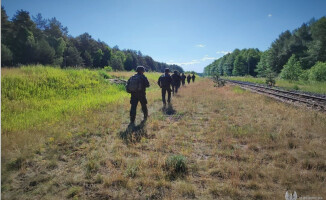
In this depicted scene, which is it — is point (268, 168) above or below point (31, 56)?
below

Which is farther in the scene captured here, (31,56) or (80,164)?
(31,56)

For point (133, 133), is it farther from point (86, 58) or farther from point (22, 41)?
point (86, 58)

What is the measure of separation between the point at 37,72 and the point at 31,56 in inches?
1371

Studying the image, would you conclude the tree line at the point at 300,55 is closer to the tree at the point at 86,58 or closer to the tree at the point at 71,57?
the tree at the point at 71,57

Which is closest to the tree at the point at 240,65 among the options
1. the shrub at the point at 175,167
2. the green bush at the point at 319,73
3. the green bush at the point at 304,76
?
the green bush at the point at 304,76

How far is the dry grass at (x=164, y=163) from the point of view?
9.05 feet

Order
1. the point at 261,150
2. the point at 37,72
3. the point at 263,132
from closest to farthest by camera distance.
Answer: the point at 261,150, the point at 263,132, the point at 37,72

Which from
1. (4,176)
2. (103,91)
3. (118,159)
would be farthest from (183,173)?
(103,91)

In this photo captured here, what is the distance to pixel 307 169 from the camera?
3.37 metres

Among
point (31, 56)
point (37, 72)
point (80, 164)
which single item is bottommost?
point (80, 164)

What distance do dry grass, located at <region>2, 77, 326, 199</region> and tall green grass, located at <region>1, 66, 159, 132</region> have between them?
1.40 metres

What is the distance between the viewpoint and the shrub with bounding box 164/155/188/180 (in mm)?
3242

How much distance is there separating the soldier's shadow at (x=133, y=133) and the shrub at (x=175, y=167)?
1708mm

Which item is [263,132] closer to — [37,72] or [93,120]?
[93,120]
